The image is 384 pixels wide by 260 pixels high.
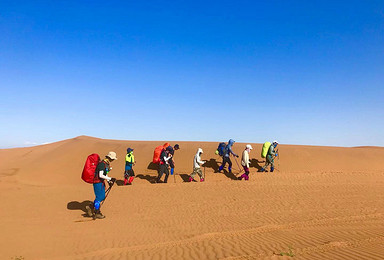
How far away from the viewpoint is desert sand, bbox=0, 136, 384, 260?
590 centimetres

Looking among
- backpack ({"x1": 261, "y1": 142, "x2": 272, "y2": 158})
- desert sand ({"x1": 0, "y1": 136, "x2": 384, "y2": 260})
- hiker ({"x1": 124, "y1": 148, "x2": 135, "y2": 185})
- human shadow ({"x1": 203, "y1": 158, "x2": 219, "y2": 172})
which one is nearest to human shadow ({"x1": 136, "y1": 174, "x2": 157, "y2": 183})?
desert sand ({"x1": 0, "y1": 136, "x2": 384, "y2": 260})

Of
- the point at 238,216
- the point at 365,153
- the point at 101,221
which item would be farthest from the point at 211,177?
the point at 365,153

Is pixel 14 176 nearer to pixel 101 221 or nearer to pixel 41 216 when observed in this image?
pixel 41 216

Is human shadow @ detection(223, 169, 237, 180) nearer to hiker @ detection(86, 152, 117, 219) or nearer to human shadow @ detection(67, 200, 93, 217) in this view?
human shadow @ detection(67, 200, 93, 217)

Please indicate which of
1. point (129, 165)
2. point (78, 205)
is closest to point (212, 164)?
point (129, 165)

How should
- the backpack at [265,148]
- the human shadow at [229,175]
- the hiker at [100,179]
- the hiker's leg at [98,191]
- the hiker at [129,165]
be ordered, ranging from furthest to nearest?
the backpack at [265,148]
the human shadow at [229,175]
the hiker at [129,165]
the hiker's leg at [98,191]
the hiker at [100,179]

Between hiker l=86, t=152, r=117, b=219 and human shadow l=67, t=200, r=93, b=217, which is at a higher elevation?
hiker l=86, t=152, r=117, b=219

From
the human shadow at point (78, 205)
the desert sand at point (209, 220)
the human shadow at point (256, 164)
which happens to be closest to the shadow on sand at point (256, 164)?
the human shadow at point (256, 164)

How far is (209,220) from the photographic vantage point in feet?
28.6

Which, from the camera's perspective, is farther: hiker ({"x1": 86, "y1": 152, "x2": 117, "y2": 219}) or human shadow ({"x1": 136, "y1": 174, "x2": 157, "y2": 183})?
human shadow ({"x1": 136, "y1": 174, "x2": 157, "y2": 183})

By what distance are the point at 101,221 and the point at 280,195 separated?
7.71 meters

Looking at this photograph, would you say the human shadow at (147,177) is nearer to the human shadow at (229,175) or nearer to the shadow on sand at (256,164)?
the human shadow at (229,175)

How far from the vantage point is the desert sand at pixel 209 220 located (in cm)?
590

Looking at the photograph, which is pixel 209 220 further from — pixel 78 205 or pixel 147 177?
pixel 147 177
